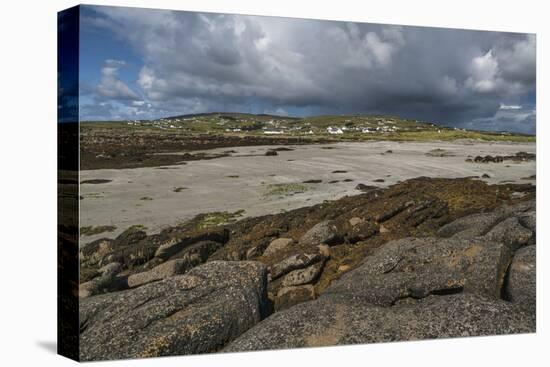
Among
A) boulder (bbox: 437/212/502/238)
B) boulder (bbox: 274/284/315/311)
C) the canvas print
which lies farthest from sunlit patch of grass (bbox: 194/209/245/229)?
boulder (bbox: 437/212/502/238)

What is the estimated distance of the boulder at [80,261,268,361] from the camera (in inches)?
501

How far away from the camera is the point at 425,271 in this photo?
1524 centimetres

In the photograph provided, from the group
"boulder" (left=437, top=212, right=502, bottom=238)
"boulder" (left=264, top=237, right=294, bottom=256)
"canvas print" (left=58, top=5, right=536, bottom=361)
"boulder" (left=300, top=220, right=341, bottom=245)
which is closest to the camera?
"canvas print" (left=58, top=5, right=536, bottom=361)

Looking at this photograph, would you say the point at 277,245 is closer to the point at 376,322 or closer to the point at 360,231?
the point at 360,231

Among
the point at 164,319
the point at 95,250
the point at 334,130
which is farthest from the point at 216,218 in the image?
the point at 334,130

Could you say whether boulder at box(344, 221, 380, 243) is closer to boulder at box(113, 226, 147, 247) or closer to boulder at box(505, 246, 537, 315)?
boulder at box(505, 246, 537, 315)

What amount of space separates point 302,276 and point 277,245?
34.1 inches

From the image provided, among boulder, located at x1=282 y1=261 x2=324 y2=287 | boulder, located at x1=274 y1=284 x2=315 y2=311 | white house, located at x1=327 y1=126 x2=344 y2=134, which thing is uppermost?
white house, located at x1=327 y1=126 x2=344 y2=134

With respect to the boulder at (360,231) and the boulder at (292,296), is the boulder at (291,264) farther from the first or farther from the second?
the boulder at (360,231)

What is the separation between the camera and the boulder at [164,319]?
12719 millimetres

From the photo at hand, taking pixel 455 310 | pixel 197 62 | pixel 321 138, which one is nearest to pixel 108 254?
pixel 197 62

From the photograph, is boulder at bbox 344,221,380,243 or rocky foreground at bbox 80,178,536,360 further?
boulder at bbox 344,221,380,243

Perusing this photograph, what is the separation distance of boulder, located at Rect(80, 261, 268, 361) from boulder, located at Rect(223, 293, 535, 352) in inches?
20.0

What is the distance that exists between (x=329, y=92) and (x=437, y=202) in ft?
12.3
